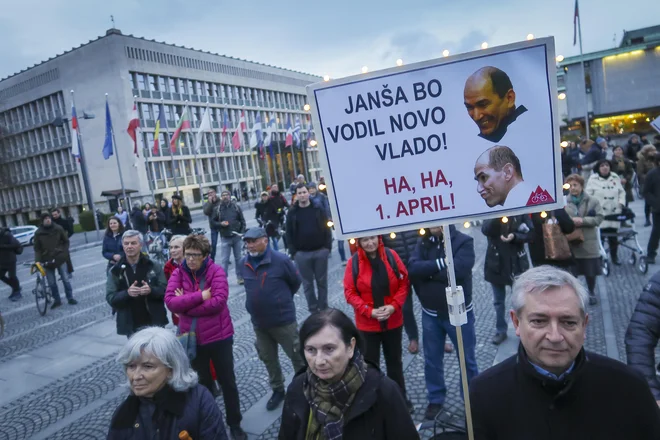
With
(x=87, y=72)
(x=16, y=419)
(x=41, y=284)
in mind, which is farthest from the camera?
(x=87, y=72)

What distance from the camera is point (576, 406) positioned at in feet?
5.15

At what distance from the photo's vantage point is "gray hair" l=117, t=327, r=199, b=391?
239 cm

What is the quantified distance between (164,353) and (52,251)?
7845 millimetres

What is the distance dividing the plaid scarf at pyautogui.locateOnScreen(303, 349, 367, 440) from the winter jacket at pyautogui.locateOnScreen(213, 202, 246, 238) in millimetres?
7272

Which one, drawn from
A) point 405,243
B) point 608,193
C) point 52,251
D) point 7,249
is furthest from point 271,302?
point 7,249

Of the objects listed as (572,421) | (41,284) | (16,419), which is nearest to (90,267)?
(41,284)

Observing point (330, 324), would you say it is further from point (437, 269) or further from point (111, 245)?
point (111, 245)

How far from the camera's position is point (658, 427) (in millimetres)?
1566

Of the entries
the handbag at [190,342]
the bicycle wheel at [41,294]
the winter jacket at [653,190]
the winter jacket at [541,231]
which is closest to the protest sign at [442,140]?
the handbag at [190,342]

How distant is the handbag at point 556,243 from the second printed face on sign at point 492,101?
3493mm

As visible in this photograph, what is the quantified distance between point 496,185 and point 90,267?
1452 centimetres

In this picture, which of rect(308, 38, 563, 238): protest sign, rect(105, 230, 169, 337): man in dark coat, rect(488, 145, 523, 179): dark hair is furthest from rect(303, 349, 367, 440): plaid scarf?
rect(105, 230, 169, 337): man in dark coat

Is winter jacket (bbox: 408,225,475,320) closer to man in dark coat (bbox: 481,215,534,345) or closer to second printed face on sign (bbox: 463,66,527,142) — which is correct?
man in dark coat (bbox: 481,215,534,345)

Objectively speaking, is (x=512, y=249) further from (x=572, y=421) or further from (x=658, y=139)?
(x=658, y=139)
